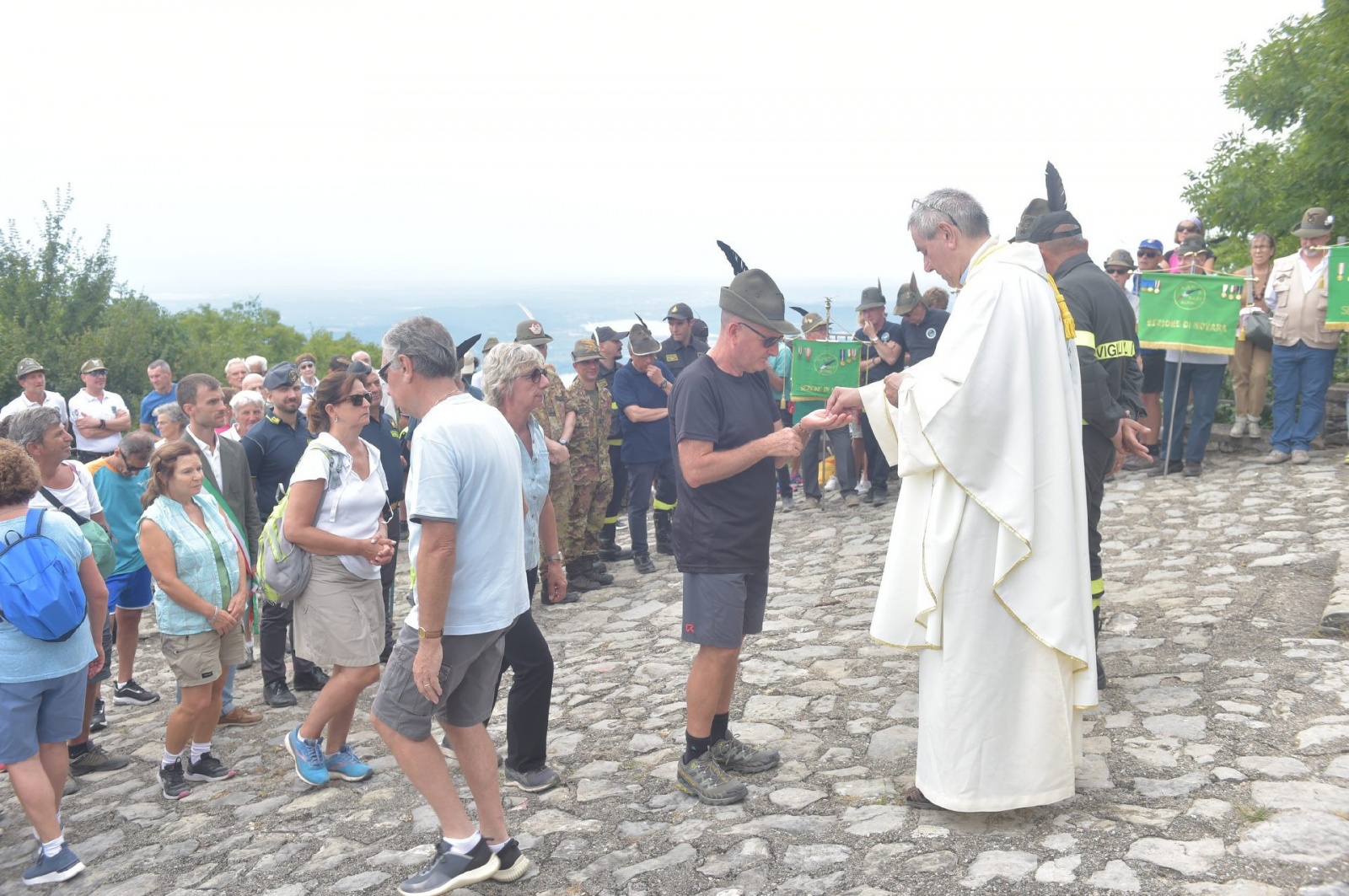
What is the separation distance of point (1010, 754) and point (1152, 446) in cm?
817

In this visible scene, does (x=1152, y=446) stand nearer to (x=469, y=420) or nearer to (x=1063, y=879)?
(x=1063, y=879)

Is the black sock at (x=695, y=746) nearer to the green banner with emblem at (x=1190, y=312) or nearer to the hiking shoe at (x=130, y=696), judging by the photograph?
the hiking shoe at (x=130, y=696)

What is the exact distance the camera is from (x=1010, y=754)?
4.08m

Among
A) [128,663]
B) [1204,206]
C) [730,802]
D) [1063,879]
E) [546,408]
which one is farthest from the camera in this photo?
[1204,206]

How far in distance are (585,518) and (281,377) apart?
9.73 feet

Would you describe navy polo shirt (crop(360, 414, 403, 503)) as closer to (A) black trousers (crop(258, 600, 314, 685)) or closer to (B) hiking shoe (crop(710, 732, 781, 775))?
(A) black trousers (crop(258, 600, 314, 685))

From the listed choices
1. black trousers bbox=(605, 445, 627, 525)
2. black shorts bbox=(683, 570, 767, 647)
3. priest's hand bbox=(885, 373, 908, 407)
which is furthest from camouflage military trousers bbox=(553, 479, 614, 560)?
priest's hand bbox=(885, 373, 908, 407)

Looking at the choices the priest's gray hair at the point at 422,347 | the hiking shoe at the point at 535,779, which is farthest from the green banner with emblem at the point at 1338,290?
the priest's gray hair at the point at 422,347

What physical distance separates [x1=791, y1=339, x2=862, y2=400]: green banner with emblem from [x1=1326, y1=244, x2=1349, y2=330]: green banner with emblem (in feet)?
14.0

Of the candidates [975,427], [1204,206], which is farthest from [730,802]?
[1204,206]

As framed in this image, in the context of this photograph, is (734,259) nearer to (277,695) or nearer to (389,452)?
(389,452)

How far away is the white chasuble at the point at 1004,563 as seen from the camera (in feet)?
13.3

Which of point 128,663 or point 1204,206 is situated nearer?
point 128,663

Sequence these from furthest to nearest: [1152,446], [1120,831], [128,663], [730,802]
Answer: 1. [1152,446]
2. [128,663]
3. [730,802]
4. [1120,831]
